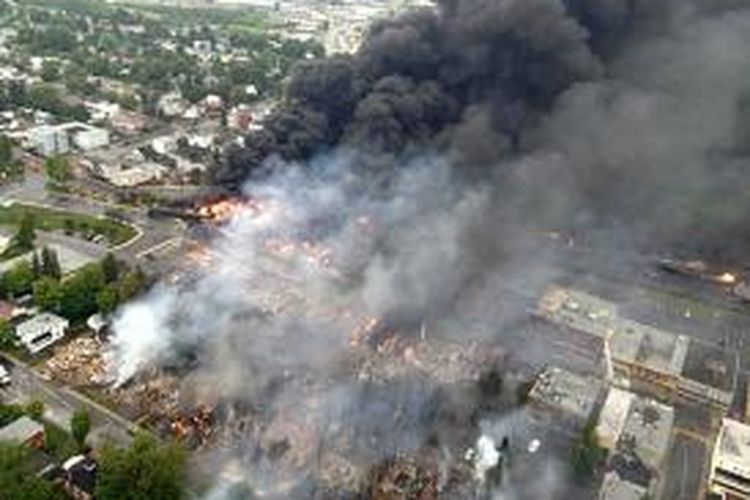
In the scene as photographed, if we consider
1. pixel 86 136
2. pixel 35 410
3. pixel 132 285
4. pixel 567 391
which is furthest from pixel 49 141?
pixel 567 391

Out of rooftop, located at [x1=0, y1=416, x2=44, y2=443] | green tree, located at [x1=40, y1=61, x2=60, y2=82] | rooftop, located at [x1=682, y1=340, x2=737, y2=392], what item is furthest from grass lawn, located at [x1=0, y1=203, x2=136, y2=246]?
rooftop, located at [x1=682, y1=340, x2=737, y2=392]

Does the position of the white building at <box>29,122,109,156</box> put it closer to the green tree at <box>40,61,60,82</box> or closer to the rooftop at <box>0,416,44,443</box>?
the green tree at <box>40,61,60,82</box>

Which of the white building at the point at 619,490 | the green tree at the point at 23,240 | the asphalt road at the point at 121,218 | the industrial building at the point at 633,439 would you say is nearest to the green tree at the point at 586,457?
the industrial building at the point at 633,439

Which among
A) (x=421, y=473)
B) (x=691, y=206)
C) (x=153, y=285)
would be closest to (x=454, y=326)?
(x=421, y=473)

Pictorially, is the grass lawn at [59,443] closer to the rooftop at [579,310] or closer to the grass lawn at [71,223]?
the grass lawn at [71,223]

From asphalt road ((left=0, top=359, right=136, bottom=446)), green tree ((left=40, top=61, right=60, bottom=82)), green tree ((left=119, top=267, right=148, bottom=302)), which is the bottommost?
green tree ((left=40, top=61, right=60, bottom=82))

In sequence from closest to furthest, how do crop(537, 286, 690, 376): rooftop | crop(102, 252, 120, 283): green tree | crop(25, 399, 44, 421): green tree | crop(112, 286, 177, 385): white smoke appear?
1. crop(25, 399, 44, 421): green tree
2. crop(112, 286, 177, 385): white smoke
3. crop(537, 286, 690, 376): rooftop
4. crop(102, 252, 120, 283): green tree
